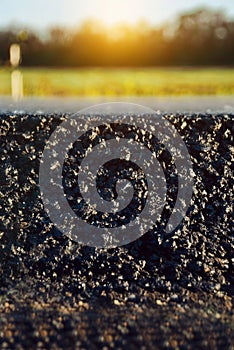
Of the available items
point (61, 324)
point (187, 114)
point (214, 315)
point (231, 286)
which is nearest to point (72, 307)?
point (61, 324)

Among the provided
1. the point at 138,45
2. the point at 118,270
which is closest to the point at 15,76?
the point at 118,270

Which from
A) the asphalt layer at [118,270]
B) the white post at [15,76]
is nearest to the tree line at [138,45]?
the white post at [15,76]

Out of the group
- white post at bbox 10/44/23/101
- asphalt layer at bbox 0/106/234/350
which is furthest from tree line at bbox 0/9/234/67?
asphalt layer at bbox 0/106/234/350

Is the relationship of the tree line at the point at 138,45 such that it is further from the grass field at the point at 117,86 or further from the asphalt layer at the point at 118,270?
the asphalt layer at the point at 118,270

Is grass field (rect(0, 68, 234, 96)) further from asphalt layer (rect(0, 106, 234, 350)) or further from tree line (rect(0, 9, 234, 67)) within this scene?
asphalt layer (rect(0, 106, 234, 350))

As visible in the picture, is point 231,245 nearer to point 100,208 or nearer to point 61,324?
point 100,208

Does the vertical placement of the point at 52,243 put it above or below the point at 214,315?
above

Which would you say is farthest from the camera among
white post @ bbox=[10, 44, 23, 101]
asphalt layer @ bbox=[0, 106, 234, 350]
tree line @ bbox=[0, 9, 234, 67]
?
tree line @ bbox=[0, 9, 234, 67]
